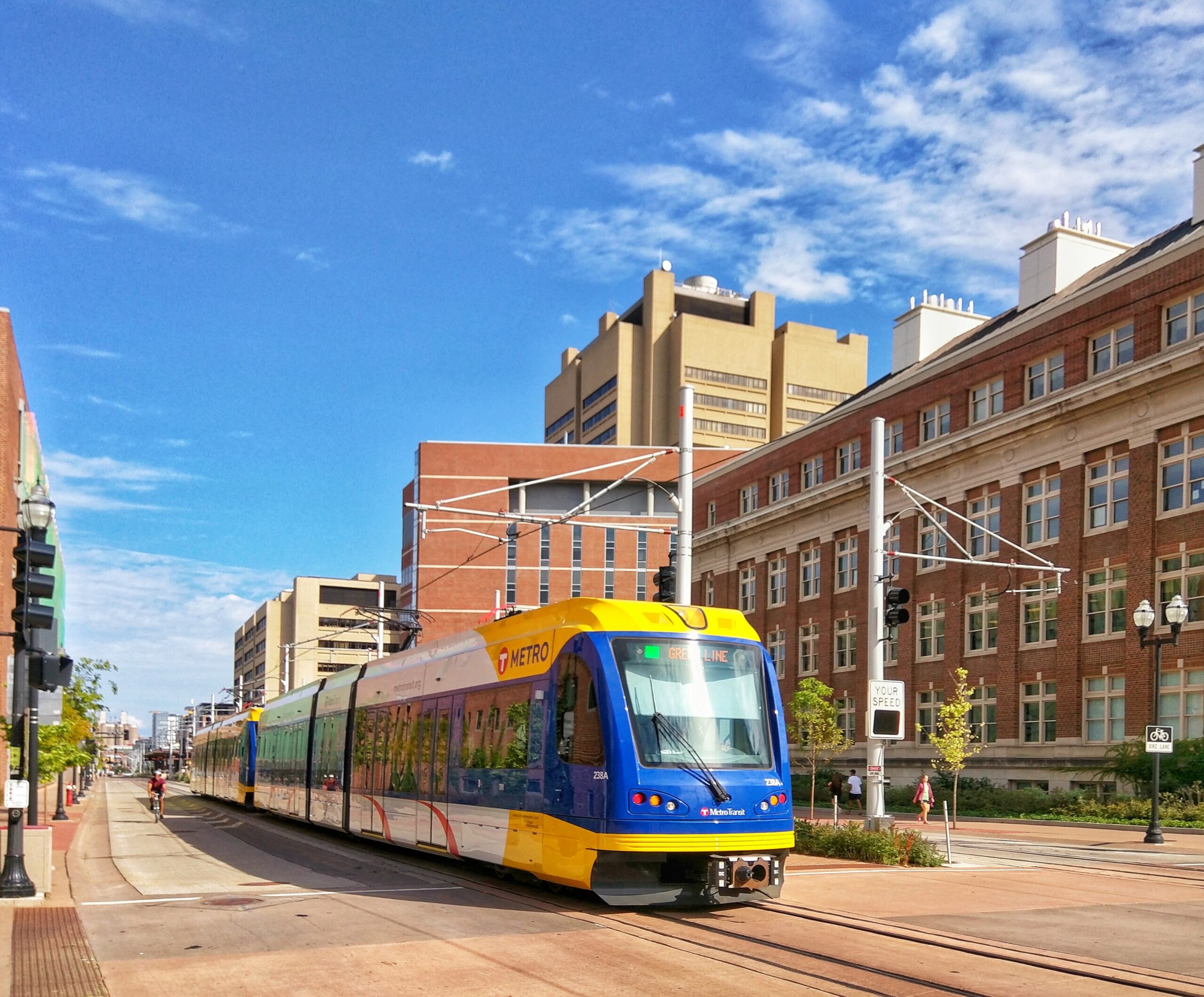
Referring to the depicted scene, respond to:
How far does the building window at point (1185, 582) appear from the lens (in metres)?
36.0

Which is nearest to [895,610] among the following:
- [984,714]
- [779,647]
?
[984,714]

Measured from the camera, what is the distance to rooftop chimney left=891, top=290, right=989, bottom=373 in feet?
A: 188

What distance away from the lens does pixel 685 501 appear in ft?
71.5

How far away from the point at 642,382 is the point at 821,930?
122731mm

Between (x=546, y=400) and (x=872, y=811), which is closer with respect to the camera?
(x=872, y=811)

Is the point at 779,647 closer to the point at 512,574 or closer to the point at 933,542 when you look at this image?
→ the point at 933,542

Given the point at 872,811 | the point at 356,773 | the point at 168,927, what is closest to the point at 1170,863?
the point at 872,811

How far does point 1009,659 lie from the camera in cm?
4372

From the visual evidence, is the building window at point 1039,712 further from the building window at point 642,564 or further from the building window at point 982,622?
the building window at point 642,564

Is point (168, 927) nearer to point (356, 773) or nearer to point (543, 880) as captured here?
point (543, 880)

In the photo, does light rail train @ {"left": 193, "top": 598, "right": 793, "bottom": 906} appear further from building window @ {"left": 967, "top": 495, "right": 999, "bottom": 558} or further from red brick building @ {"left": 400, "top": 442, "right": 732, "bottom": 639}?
red brick building @ {"left": 400, "top": 442, "right": 732, "bottom": 639}

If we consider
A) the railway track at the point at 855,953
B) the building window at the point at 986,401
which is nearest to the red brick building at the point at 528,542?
the building window at the point at 986,401

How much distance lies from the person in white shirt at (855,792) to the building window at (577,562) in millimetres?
72326

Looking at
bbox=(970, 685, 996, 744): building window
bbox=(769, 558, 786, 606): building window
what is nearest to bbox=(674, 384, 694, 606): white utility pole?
bbox=(970, 685, 996, 744): building window
